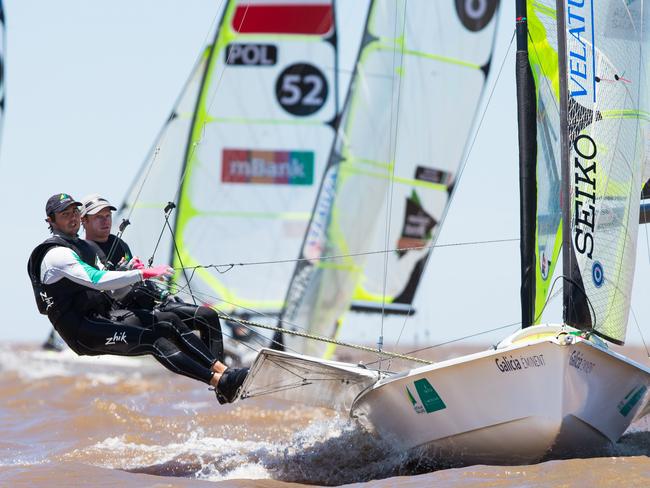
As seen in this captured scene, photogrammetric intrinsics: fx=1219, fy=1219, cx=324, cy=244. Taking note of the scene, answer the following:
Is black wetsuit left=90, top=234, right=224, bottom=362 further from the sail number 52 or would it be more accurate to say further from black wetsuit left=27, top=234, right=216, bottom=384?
the sail number 52

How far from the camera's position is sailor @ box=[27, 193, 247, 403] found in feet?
19.6

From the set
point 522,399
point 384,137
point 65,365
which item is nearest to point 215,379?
point 522,399

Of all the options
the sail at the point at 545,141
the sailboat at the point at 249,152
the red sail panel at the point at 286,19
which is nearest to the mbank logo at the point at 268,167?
the sailboat at the point at 249,152

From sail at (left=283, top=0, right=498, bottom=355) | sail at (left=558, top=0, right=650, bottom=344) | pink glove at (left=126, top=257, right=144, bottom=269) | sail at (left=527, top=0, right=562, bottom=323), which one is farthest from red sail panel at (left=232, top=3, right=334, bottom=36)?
pink glove at (left=126, top=257, right=144, bottom=269)

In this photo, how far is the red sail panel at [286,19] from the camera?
16.0 m

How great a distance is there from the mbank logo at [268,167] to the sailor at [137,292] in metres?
9.61

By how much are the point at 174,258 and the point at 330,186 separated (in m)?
2.26

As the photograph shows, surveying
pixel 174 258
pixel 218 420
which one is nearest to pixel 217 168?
pixel 174 258

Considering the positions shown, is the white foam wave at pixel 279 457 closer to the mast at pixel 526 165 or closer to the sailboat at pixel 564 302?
the sailboat at pixel 564 302

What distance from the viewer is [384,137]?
1522 cm

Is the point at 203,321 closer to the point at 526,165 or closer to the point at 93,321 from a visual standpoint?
the point at 93,321

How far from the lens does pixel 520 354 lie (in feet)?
18.2

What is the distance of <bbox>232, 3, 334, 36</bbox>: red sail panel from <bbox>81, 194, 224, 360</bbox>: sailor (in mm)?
9770

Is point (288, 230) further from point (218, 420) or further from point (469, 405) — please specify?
point (469, 405)
